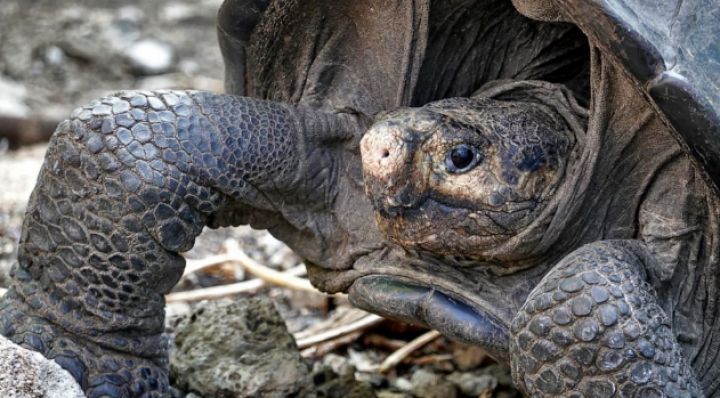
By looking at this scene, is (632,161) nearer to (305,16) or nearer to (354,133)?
(354,133)

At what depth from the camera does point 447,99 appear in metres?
2.71

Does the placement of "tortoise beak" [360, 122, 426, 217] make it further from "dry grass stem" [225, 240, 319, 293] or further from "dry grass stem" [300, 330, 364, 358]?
"dry grass stem" [225, 240, 319, 293]

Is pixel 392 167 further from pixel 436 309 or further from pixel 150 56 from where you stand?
pixel 150 56

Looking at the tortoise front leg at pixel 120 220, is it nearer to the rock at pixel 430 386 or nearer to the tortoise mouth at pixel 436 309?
the tortoise mouth at pixel 436 309

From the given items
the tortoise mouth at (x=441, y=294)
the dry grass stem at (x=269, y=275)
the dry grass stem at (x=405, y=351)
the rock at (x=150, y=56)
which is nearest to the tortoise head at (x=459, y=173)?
the tortoise mouth at (x=441, y=294)

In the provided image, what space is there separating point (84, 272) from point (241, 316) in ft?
2.15

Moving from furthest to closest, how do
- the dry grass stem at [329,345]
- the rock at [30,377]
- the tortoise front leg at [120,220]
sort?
1. the dry grass stem at [329,345]
2. the tortoise front leg at [120,220]
3. the rock at [30,377]

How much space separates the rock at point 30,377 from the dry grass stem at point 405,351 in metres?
1.26

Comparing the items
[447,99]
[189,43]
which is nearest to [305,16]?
[447,99]

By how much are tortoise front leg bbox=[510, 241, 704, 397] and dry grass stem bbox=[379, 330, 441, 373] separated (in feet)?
3.73

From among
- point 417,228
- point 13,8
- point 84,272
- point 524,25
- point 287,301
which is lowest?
point 13,8

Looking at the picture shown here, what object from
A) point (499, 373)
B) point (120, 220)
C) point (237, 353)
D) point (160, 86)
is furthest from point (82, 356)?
point (160, 86)

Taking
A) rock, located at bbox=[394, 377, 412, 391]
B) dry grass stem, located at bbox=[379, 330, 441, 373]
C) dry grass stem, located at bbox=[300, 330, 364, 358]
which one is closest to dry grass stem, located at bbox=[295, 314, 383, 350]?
dry grass stem, located at bbox=[300, 330, 364, 358]

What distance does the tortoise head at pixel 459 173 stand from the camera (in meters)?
2.52
